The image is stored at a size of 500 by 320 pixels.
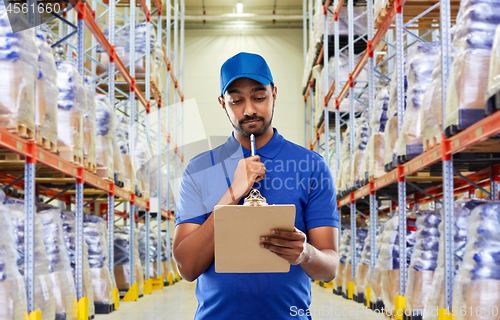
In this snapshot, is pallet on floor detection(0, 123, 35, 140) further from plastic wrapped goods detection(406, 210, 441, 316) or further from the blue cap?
plastic wrapped goods detection(406, 210, 441, 316)

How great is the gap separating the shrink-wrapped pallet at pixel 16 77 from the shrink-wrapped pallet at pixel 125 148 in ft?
15.7

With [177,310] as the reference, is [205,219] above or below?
above

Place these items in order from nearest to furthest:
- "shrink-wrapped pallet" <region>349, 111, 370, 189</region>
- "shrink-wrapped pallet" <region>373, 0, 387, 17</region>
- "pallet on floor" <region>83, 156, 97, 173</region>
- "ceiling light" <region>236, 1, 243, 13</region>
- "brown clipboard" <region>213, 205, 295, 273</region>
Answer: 1. "brown clipboard" <region>213, 205, 295, 273</region>
2. "pallet on floor" <region>83, 156, 97, 173</region>
3. "shrink-wrapped pallet" <region>373, 0, 387, 17</region>
4. "shrink-wrapped pallet" <region>349, 111, 370, 189</region>
5. "ceiling light" <region>236, 1, 243, 13</region>

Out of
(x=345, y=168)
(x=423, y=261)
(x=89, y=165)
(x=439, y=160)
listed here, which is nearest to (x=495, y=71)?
(x=439, y=160)

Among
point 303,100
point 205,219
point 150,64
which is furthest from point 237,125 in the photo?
point 303,100

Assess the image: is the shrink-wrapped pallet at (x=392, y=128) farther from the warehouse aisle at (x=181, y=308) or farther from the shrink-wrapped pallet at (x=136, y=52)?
the shrink-wrapped pallet at (x=136, y=52)

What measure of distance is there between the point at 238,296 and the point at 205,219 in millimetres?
291

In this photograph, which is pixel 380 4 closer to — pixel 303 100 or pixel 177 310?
pixel 177 310

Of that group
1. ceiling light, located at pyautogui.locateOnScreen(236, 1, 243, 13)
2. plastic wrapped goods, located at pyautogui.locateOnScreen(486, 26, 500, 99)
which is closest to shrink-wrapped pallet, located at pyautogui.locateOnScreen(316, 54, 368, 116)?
plastic wrapped goods, located at pyautogui.locateOnScreen(486, 26, 500, 99)

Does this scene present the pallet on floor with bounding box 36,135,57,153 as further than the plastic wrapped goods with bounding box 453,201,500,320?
Yes

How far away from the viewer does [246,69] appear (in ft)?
5.80

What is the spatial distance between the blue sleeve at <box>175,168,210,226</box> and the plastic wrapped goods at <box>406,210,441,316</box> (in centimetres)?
A: 466

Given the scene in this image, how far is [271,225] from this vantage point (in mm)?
1517

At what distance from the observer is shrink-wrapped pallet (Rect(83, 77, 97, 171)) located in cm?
665
